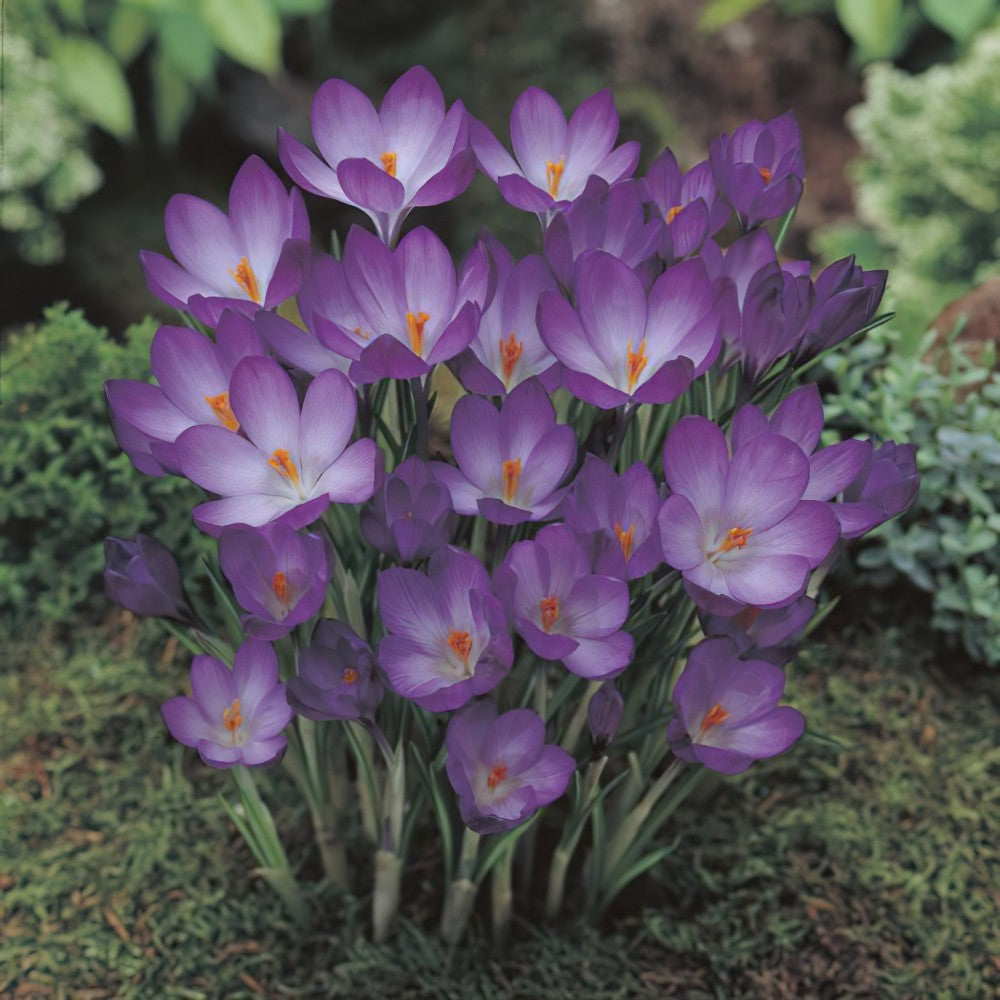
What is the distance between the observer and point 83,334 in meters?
1.76

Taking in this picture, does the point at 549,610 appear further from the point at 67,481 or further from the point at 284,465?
the point at 67,481

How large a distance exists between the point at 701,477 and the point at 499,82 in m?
3.30

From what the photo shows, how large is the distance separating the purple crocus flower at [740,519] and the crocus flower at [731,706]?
14 centimetres

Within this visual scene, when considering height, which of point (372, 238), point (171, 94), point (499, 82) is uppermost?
point (372, 238)

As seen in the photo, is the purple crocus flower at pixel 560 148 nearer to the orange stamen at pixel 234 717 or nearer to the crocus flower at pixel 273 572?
the crocus flower at pixel 273 572

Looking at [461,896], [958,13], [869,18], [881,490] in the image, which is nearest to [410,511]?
[881,490]

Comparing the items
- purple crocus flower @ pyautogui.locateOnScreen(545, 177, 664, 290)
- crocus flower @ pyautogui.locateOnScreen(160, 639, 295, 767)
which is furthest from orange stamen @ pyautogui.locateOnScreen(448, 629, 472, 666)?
purple crocus flower @ pyautogui.locateOnScreen(545, 177, 664, 290)

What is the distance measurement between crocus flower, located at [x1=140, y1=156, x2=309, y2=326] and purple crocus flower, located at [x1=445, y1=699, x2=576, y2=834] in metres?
0.41

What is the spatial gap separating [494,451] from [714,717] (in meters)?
0.32

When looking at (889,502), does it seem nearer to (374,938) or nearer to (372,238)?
(372,238)

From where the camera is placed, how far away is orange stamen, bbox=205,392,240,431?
0.96 metres

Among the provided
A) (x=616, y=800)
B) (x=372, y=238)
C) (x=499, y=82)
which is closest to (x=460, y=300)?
(x=372, y=238)

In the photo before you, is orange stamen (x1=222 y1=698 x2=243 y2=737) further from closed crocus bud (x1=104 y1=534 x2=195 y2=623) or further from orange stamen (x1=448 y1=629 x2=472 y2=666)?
orange stamen (x1=448 y1=629 x2=472 y2=666)

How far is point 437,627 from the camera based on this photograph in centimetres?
96
